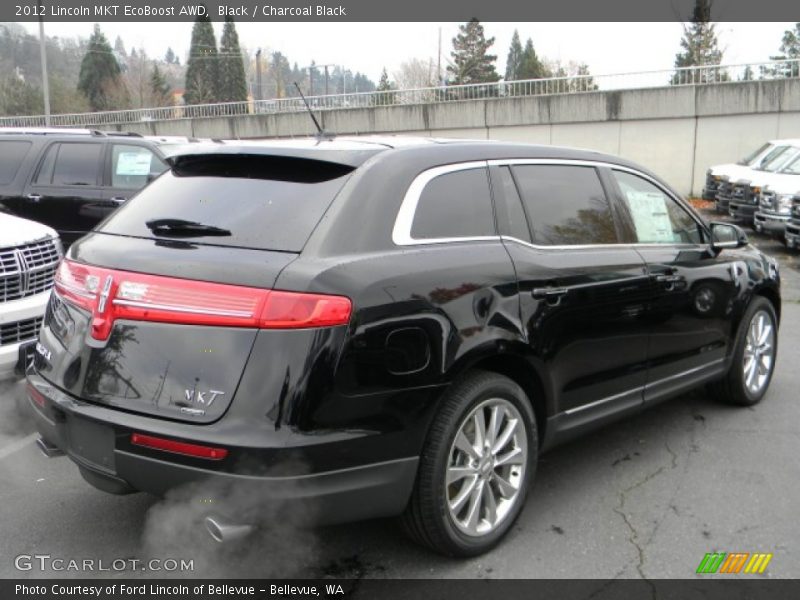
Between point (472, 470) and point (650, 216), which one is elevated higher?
point (650, 216)

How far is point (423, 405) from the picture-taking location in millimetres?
2779

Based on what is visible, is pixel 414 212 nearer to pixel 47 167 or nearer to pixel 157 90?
pixel 47 167

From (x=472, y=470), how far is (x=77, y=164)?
696 cm

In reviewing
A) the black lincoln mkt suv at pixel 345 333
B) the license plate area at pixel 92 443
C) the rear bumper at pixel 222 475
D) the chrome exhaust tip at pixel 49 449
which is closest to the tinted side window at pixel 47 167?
the black lincoln mkt suv at pixel 345 333

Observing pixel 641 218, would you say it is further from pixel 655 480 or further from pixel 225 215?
pixel 225 215

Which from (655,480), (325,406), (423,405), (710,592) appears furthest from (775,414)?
(325,406)

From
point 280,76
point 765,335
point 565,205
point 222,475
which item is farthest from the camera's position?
point 280,76

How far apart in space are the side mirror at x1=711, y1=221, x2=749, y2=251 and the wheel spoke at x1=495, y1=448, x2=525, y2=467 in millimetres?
2262

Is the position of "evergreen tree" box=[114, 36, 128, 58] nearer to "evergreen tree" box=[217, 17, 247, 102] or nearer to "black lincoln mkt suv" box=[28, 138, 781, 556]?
"evergreen tree" box=[217, 17, 247, 102]

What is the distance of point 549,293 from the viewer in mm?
3350

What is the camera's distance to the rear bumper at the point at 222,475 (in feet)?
8.16

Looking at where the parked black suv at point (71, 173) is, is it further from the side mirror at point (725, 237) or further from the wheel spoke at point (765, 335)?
the wheel spoke at point (765, 335)

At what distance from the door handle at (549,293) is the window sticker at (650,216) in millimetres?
1002

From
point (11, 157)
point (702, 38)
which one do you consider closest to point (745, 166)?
point (11, 157)
